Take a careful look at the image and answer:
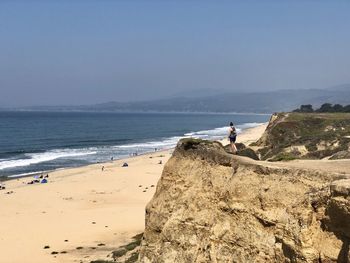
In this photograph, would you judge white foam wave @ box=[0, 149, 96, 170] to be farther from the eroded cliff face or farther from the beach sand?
the eroded cliff face

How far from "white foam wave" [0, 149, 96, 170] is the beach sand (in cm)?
1006

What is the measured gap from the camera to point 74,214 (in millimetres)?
29859

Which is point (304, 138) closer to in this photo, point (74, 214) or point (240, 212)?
point (74, 214)

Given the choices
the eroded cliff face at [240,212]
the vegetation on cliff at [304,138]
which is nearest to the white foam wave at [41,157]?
the vegetation on cliff at [304,138]

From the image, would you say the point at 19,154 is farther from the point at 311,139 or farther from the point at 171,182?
the point at 171,182

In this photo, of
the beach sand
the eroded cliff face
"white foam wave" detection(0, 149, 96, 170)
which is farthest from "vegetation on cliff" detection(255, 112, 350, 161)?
"white foam wave" detection(0, 149, 96, 170)

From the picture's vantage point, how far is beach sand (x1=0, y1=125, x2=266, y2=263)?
21.7 meters

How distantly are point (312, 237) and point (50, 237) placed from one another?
699 inches

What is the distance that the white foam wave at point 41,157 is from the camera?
190ft

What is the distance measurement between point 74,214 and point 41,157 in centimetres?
3646

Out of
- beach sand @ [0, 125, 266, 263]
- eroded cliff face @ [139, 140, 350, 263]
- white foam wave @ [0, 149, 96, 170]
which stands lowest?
white foam wave @ [0, 149, 96, 170]

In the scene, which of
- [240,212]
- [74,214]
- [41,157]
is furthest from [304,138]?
[41,157]

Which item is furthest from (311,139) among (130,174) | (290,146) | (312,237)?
(312,237)

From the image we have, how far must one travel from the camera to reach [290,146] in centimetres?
3556
